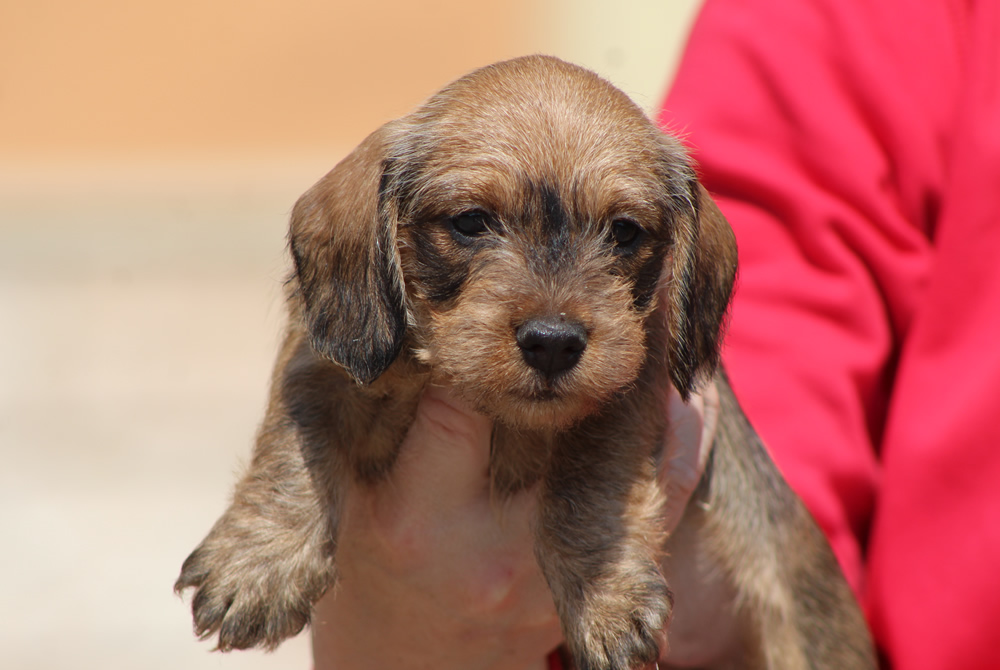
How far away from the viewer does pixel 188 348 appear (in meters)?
10.7

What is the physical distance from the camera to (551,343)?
2684 mm

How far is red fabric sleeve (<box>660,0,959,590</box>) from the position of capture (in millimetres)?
4027

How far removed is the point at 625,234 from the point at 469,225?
0.43m

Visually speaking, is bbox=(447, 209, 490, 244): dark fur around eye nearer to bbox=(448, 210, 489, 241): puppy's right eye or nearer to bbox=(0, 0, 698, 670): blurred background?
bbox=(448, 210, 489, 241): puppy's right eye

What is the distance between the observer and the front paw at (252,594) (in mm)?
3008

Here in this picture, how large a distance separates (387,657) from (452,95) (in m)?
1.73

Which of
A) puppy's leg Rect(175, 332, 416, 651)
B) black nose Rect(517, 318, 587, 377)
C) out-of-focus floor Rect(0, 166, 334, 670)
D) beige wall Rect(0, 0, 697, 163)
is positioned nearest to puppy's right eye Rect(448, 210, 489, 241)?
black nose Rect(517, 318, 587, 377)

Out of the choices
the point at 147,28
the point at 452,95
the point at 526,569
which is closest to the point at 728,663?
the point at 526,569

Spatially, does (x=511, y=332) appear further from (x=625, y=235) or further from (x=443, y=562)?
(x=443, y=562)

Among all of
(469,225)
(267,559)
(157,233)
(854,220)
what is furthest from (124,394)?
(469,225)

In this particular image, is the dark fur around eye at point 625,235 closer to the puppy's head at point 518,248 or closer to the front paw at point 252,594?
the puppy's head at point 518,248

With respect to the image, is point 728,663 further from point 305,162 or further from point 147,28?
point 147,28

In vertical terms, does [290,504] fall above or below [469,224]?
below

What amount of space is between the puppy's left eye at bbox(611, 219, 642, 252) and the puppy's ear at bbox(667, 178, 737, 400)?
19 cm
